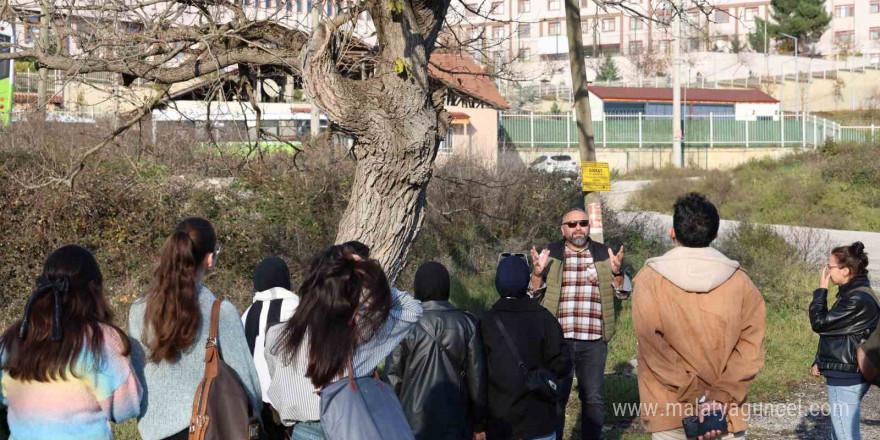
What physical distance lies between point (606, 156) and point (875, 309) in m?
33.8

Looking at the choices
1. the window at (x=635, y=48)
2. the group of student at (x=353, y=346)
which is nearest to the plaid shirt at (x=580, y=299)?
the group of student at (x=353, y=346)

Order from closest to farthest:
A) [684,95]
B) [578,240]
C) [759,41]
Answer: [578,240] < [684,95] < [759,41]

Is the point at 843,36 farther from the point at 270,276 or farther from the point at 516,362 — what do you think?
the point at 270,276

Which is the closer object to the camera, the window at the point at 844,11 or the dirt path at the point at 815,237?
the dirt path at the point at 815,237

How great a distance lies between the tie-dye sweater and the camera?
10.9 ft

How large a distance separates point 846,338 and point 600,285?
5.39ft

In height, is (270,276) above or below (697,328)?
above

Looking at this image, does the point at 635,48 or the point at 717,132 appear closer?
the point at 717,132

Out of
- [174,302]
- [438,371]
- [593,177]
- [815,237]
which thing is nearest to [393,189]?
[438,371]

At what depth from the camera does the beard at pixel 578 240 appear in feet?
20.6

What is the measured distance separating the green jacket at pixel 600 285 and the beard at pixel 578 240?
7cm

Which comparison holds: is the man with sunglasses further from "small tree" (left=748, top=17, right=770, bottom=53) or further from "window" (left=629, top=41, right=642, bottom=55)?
"small tree" (left=748, top=17, right=770, bottom=53)

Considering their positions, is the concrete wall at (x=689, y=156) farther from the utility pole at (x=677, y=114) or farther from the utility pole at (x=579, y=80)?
the utility pole at (x=579, y=80)

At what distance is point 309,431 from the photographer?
3641mm
